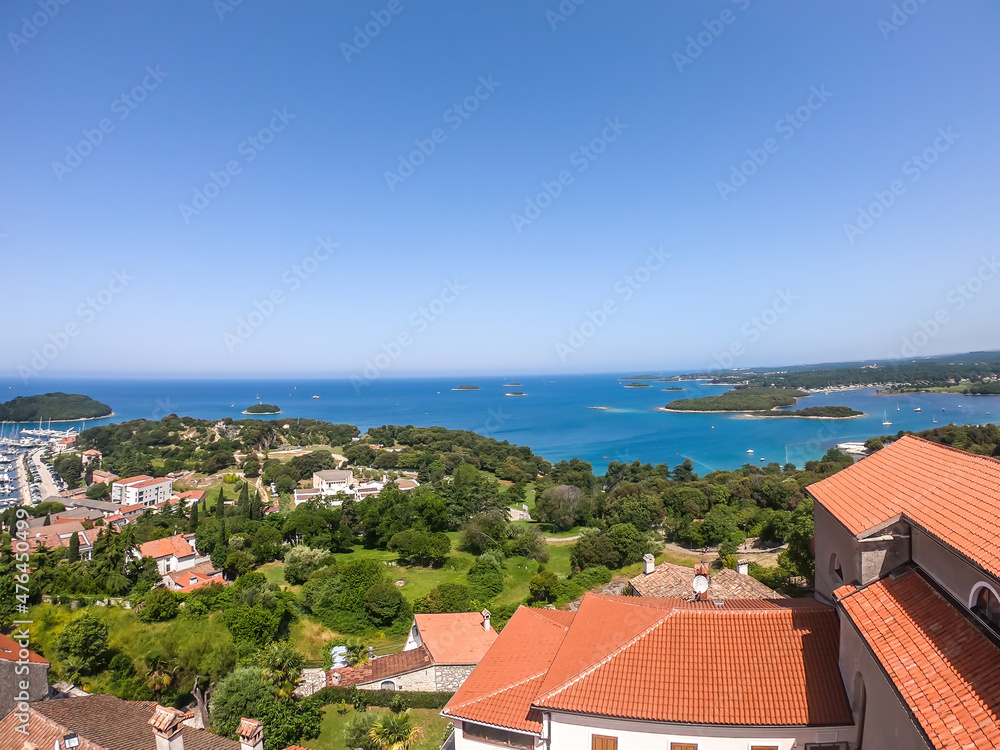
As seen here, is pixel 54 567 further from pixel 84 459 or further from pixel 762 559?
pixel 84 459

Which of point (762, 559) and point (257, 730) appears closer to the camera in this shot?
point (257, 730)

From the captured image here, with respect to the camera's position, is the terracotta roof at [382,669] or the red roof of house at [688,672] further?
the terracotta roof at [382,669]

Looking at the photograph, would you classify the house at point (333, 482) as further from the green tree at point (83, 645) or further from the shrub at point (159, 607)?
the green tree at point (83, 645)

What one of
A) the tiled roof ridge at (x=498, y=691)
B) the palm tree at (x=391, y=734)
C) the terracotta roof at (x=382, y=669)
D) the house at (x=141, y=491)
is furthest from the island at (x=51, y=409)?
the tiled roof ridge at (x=498, y=691)

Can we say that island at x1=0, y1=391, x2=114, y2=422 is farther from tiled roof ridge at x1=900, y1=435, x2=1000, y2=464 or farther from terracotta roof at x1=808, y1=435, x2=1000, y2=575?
tiled roof ridge at x1=900, y1=435, x2=1000, y2=464

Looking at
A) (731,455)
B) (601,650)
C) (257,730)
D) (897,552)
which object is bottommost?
(731,455)

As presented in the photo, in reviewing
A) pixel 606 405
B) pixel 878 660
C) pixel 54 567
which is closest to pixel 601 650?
pixel 878 660

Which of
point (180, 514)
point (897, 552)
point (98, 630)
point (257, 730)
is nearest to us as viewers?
point (897, 552)
